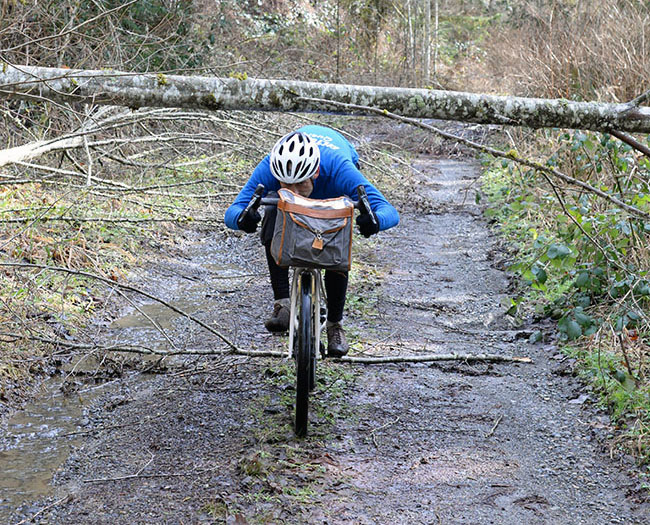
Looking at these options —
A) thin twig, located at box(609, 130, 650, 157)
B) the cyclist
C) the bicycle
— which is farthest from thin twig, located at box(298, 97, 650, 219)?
the bicycle

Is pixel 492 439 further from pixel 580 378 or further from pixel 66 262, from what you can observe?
pixel 66 262

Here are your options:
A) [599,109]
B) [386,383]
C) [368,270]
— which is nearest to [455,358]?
[386,383]

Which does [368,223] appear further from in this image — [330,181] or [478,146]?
[478,146]

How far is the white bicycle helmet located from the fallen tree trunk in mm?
257

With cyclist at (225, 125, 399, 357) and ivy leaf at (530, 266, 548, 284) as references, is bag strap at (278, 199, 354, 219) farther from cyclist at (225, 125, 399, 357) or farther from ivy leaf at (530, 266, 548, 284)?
ivy leaf at (530, 266, 548, 284)

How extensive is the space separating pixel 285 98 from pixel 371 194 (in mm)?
841

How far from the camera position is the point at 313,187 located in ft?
16.4

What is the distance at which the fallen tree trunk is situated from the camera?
4453 mm

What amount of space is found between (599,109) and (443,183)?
10.9 metres

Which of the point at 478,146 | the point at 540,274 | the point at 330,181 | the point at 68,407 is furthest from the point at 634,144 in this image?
the point at 68,407

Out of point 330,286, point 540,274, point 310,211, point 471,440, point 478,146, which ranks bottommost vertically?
point 471,440

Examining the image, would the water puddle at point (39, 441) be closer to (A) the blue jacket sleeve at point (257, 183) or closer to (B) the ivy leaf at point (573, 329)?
(A) the blue jacket sleeve at point (257, 183)

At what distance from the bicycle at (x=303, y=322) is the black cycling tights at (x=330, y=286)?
219 mm

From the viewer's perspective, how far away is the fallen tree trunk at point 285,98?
4.45m
